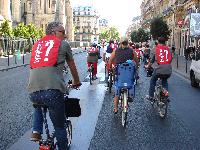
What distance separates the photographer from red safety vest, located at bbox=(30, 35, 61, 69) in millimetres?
4664

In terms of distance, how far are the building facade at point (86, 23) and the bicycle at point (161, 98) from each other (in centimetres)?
16467

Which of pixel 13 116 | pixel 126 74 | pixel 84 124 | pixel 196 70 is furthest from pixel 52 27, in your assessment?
pixel 196 70

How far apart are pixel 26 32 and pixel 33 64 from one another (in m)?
53.7

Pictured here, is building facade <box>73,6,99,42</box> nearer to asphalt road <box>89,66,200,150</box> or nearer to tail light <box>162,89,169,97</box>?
asphalt road <box>89,66,200,150</box>

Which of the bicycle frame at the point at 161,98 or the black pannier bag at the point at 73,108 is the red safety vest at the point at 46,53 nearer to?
the black pannier bag at the point at 73,108

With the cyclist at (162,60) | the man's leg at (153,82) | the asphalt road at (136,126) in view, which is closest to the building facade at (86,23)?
the asphalt road at (136,126)

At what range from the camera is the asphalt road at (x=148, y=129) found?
6.53 meters

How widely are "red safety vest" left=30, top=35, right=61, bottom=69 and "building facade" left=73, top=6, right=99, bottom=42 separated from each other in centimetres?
16910

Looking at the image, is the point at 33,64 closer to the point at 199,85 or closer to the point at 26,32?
the point at 199,85

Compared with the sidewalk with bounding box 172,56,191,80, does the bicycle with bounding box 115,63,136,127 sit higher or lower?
higher

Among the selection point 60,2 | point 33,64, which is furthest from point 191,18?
point 60,2

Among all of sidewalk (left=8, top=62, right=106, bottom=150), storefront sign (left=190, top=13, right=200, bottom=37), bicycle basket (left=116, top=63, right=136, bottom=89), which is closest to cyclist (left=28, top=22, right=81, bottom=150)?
sidewalk (left=8, top=62, right=106, bottom=150)

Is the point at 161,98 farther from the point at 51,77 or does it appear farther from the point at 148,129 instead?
the point at 51,77

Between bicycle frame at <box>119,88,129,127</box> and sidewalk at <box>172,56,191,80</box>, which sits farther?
sidewalk at <box>172,56,191,80</box>
